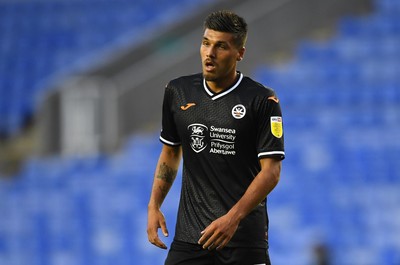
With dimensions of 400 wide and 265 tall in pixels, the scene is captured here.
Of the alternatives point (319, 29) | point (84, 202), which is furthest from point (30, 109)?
point (319, 29)

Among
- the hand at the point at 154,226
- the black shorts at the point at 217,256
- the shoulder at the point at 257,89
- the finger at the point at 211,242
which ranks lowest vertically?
the black shorts at the point at 217,256

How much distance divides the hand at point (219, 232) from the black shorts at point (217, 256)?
6.4 inches

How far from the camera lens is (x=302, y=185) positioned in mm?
11391

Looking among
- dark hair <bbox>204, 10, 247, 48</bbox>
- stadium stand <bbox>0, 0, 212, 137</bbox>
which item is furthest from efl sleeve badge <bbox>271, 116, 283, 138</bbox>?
stadium stand <bbox>0, 0, 212, 137</bbox>

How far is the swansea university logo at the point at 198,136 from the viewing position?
4.35 m

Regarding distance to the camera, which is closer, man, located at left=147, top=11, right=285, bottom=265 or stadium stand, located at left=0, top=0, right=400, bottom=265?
man, located at left=147, top=11, right=285, bottom=265

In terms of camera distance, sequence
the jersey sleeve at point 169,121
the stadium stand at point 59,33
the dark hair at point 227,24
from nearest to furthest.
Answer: the dark hair at point 227,24 < the jersey sleeve at point 169,121 < the stadium stand at point 59,33

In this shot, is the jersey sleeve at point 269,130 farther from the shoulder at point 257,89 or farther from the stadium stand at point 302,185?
the stadium stand at point 302,185

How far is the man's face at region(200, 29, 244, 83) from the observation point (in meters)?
4.23

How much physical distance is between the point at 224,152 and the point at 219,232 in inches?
16.3

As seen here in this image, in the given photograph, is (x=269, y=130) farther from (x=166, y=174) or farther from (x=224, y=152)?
A: (x=166, y=174)

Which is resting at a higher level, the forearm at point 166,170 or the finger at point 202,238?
the forearm at point 166,170

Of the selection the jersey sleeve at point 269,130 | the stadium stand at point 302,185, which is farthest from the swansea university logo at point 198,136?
the stadium stand at point 302,185

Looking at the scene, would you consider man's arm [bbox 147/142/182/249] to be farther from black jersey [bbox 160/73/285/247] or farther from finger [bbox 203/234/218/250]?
finger [bbox 203/234/218/250]
